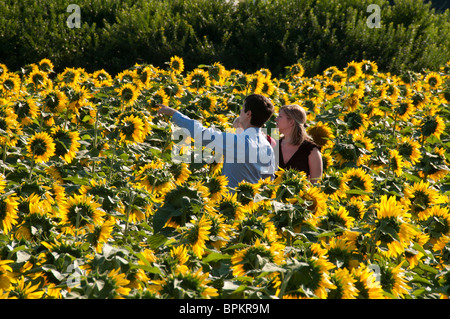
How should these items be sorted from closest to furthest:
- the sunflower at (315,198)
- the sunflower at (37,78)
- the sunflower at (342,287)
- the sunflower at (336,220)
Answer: the sunflower at (342,287) < the sunflower at (336,220) < the sunflower at (315,198) < the sunflower at (37,78)

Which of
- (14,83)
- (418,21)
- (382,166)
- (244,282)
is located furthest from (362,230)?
(418,21)

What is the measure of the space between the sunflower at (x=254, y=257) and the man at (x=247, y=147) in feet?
5.31

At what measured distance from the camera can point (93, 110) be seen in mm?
4664

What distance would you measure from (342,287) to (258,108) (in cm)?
221

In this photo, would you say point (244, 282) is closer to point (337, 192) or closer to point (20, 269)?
point (20, 269)

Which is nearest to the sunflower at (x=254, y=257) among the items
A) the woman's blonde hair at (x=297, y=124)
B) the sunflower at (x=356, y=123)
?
the woman's blonde hair at (x=297, y=124)

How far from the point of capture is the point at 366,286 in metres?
1.79

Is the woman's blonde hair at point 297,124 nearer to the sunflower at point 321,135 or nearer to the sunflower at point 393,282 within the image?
the sunflower at point 321,135

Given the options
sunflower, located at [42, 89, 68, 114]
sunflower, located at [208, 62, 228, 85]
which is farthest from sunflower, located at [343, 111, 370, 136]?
sunflower, located at [42, 89, 68, 114]

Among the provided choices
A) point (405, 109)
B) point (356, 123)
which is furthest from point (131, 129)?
point (405, 109)

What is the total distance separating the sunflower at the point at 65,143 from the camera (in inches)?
146

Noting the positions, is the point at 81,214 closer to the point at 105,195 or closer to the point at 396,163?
the point at 105,195
